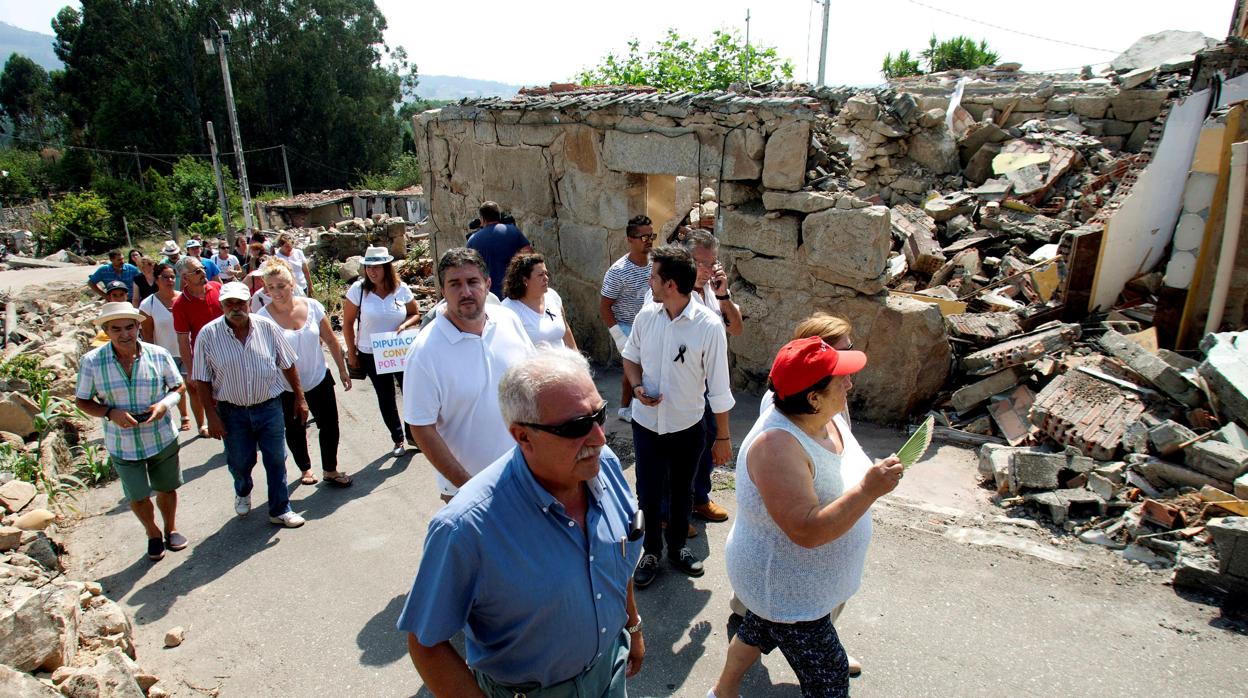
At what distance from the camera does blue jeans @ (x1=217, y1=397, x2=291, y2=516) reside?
4598 millimetres

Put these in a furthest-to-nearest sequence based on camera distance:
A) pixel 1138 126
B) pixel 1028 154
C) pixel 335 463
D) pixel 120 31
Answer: pixel 120 31 < pixel 1138 126 < pixel 1028 154 < pixel 335 463

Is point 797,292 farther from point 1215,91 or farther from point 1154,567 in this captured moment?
point 1215,91

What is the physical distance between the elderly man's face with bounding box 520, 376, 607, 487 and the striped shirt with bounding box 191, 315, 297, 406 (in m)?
3.35

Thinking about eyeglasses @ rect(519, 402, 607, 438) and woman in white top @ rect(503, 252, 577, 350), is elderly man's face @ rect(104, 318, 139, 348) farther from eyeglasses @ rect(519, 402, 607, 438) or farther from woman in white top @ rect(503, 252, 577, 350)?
eyeglasses @ rect(519, 402, 607, 438)

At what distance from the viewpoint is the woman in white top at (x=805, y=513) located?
88.8 inches

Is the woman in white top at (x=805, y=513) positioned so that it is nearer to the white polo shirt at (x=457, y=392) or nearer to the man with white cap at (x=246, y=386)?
the white polo shirt at (x=457, y=392)

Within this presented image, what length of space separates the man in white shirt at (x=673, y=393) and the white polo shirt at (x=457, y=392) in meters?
0.88

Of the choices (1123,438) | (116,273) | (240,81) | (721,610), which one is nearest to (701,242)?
(721,610)

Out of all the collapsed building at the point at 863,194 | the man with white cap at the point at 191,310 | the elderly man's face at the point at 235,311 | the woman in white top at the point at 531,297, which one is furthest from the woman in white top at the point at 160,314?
the woman in white top at the point at 531,297

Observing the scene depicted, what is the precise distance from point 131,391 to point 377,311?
1.74m

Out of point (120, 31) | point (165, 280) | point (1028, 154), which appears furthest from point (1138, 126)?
point (120, 31)

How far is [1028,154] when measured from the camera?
959 centimetres

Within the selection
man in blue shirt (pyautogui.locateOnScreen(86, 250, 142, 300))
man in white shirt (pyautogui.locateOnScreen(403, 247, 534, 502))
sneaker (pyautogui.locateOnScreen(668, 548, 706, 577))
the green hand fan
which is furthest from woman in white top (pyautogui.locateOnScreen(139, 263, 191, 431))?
the green hand fan

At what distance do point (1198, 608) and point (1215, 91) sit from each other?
6.52 metres
